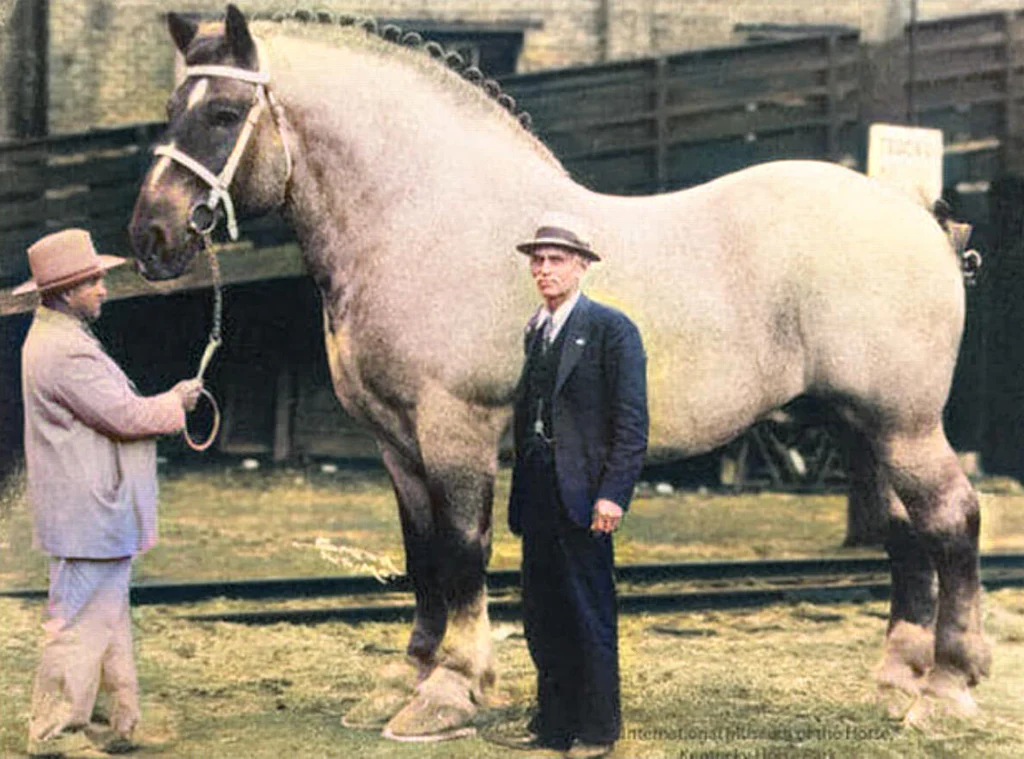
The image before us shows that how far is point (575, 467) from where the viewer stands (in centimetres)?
514

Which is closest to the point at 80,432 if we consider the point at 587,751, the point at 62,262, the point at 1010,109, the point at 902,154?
the point at 62,262

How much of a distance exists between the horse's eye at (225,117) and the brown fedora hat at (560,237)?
1.25 meters

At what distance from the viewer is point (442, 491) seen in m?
5.57

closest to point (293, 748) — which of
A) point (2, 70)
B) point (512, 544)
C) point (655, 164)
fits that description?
point (512, 544)

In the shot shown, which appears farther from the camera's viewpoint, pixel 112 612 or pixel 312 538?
pixel 312 538

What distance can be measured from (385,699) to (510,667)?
1065 mm

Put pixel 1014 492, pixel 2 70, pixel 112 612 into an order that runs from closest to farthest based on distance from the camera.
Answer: pixel 112 612
pixel 2 70
pixel 1014 492

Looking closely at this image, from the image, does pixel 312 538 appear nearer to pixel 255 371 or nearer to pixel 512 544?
pixel 512 544

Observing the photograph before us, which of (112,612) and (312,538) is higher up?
(112,612)

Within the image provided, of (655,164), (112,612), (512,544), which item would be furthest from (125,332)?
(112,612)

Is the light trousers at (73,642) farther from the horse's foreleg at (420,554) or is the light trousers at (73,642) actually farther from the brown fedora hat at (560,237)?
the brown fedora hat at (560,237)

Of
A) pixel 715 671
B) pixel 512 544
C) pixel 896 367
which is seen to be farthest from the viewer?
pixel 512 544

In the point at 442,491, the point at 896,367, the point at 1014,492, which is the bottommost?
the point at 1014,492

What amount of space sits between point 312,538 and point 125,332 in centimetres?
204
